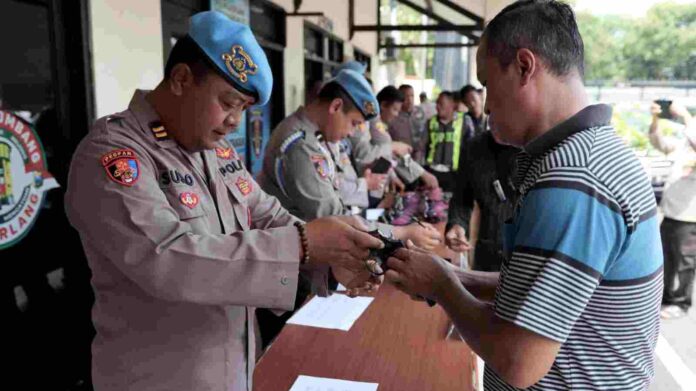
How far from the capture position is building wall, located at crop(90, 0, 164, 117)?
2.64 m

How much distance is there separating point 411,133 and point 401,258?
6744mm

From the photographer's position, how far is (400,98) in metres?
6.27

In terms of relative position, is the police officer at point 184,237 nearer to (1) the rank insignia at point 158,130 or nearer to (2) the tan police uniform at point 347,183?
(1) the rank insignia at point 158,130

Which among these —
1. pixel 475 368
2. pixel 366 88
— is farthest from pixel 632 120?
pixel 475 368

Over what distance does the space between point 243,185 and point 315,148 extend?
43.1 inches

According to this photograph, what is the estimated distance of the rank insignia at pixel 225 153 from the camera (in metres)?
1.49

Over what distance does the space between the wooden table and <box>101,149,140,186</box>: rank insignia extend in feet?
2.40

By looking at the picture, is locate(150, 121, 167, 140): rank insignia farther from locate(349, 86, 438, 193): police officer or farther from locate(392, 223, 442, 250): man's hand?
locate(349, 86, 438, 193): police officer

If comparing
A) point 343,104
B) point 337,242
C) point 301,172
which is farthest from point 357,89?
point 337,242

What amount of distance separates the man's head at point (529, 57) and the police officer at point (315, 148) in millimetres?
1601

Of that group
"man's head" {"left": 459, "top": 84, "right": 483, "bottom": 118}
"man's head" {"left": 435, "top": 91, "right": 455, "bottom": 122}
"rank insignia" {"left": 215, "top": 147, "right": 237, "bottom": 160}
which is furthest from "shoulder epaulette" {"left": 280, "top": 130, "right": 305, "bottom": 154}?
"man's head" {"left": 459, "top": 84, "right": 483, "bottom": 118}

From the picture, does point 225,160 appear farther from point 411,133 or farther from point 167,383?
point 411,133

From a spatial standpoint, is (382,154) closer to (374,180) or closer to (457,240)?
(374,180)

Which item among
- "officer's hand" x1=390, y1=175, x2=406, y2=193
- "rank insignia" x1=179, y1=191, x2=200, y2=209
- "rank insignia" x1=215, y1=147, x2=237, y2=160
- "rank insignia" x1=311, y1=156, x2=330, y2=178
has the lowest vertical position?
"officer's hand" x1=390, y1=175, x2=406, y2=193
